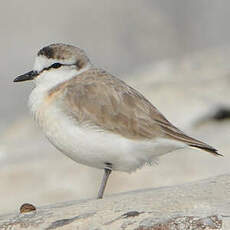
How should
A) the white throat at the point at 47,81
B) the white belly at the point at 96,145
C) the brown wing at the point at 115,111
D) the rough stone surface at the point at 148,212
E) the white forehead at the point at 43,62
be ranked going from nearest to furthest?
1. the rough stone surface at the point at 148,212
2. the white belly at the point at 96,145
3. the brown wing at the point at 115,111
4. the white throat at the point at 47,81
5. the white forehead at the point at 43,62

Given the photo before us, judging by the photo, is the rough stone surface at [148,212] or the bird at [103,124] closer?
the rough stone surface at [148,212]

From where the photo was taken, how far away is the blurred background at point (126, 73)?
1200 centimetres

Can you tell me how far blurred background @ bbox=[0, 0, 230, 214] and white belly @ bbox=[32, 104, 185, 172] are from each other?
9.71ft

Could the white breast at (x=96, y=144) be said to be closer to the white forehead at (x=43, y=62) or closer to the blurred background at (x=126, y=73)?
the white forehead at (x=43, y=62)

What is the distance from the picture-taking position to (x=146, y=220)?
699 centimetres

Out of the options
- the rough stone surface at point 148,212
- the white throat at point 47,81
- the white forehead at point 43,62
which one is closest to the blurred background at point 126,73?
the white throat at point 47,81

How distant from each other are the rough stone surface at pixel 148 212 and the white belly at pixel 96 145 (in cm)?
49

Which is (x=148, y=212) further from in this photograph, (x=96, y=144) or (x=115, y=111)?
(x=115, y=111)

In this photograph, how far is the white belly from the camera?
840cm

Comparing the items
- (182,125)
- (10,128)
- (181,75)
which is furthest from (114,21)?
(182,125)

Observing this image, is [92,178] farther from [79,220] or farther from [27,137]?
[79,220]

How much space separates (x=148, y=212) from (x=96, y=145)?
1.42 m

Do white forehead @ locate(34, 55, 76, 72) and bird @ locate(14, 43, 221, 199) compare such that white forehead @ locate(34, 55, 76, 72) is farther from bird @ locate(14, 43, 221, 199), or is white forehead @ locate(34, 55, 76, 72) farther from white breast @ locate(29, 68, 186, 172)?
white breast @ locate(29, 68, 186, 172)

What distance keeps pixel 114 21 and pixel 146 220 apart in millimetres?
17549
